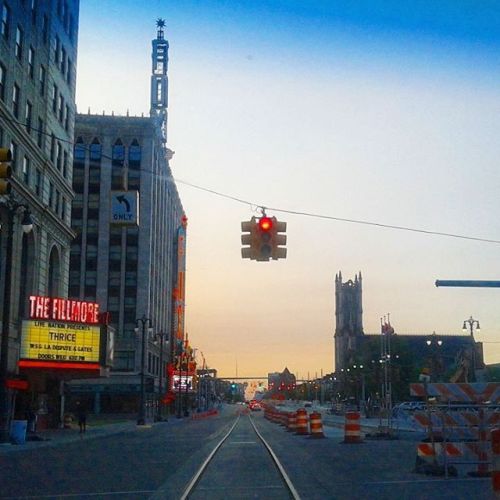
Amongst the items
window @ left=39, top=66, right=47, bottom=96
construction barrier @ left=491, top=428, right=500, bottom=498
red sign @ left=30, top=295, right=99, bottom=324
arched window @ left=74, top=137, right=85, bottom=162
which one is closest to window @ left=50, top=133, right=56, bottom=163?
window @ left=39, top=66, right=47, bottom=96

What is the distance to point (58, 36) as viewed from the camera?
59.7 metres

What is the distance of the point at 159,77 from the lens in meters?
133

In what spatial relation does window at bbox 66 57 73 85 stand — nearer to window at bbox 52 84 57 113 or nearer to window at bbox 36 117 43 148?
window at bbox 52 84 57 113

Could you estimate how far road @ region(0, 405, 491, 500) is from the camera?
16578 millimetres

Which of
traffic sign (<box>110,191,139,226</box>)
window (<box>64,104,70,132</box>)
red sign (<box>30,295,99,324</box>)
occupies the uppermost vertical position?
window (<box>64,104,70,132</box>)

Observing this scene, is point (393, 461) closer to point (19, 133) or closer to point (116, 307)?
point (19, 133)

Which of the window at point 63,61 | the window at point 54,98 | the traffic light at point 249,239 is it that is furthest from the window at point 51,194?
the traffic light at point 249,239

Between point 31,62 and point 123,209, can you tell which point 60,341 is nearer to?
point 31,62

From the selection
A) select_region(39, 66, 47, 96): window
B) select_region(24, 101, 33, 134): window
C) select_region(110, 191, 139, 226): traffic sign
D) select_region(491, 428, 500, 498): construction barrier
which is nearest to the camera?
select_region(491, 428, 500, 498): construction barrier

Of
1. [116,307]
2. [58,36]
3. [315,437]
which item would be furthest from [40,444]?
[116,307]

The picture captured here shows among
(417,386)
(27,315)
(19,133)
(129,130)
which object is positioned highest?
(129,130)

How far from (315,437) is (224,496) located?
77.3ft

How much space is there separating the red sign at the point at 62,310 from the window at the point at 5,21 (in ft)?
50.7

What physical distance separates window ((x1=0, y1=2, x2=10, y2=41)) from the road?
25.4 metres
